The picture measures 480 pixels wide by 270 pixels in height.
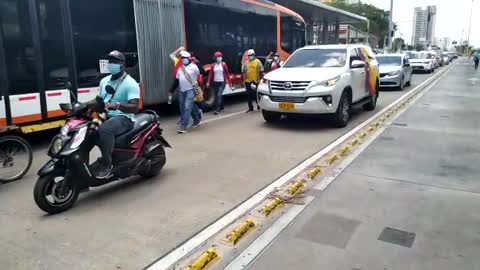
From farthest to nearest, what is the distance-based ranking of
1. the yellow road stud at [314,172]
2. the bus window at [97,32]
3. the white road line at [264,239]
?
the bus window at [97,32] → the yellow road stud at [314,172] → the white road line at [264,239]

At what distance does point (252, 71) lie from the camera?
1178cm

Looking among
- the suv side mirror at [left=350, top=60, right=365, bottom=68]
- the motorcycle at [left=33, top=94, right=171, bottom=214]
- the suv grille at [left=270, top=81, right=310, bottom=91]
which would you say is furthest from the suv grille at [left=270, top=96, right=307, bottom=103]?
the motorcycle at [left=33, top=94, right=171, bottom=214]

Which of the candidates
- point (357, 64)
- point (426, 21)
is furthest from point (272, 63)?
point (426, 21)

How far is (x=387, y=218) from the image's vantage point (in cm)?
451

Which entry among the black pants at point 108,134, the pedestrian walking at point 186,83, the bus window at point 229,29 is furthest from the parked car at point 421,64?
the black pants at point 108,134

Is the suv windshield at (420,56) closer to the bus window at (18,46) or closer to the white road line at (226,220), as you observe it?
the white road line at (226,220)

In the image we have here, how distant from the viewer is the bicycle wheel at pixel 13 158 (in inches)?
229

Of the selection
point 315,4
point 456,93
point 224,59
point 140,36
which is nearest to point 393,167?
point 140,36

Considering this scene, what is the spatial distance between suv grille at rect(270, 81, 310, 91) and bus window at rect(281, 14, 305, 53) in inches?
328

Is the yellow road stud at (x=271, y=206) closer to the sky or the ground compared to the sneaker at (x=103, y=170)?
closer to the ground

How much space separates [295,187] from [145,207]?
1.87 meters

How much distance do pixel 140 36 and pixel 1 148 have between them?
15.5 ft

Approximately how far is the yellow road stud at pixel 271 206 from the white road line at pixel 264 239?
→ 17 cm

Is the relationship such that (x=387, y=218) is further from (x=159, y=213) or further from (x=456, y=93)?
(x=456, y=93)
